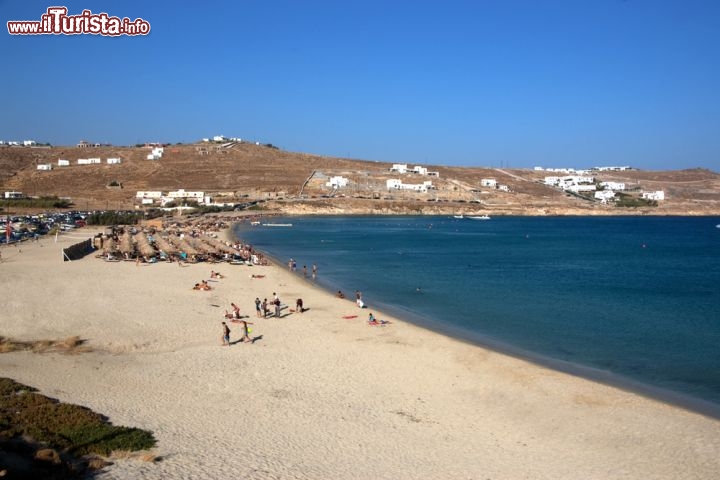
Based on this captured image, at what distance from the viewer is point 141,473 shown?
875cm

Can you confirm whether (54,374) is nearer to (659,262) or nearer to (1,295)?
(1,295)

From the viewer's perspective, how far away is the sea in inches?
672

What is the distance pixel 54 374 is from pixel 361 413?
7327mm

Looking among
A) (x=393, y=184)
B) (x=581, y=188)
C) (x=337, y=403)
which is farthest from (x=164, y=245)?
(x=581, y=188)

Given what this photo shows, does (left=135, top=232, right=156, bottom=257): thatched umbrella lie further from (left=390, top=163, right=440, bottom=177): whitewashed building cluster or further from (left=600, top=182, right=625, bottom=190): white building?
(left=600, top=182, right=625, bottom=190): white building

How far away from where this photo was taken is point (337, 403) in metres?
12.8

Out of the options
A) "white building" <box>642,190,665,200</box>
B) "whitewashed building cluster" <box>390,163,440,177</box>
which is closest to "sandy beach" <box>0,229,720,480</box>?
"whitewashed building cluster" <box>390,163,440,177</box>

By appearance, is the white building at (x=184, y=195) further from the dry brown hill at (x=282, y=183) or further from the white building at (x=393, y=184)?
the white building at (x=393, y=184)

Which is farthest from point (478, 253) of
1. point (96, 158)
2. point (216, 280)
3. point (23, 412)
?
point (96, 158)

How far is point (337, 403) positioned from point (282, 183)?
10509 centimetres

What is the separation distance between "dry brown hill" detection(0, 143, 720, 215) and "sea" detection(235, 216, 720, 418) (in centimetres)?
4916

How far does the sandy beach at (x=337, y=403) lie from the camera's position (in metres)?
9.97

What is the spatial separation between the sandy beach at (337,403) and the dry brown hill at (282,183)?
7881cm

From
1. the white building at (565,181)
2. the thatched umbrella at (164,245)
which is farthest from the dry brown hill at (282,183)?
the thatched umbrella at (164,245)
